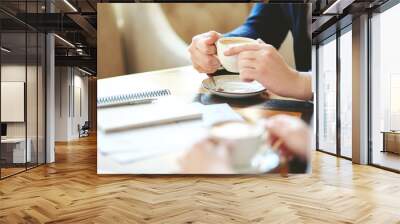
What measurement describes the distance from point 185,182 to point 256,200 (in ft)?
4.97

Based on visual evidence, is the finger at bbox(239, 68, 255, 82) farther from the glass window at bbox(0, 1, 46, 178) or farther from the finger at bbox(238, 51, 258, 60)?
the glass window at bbox(0, 1, 46, 178)

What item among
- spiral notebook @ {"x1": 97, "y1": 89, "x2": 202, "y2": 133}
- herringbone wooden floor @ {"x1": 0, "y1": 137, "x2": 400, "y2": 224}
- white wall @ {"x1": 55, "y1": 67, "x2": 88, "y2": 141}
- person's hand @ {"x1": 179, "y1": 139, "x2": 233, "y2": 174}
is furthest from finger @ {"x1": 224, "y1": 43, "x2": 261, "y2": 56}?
white wall @ {"x1": 55, "y1": 67, "x2": 88, "y2": 141}

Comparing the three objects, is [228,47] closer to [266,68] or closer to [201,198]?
[266,68]

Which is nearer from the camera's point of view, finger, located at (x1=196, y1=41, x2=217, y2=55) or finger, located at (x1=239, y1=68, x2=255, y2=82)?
finger, located at (x1=239, y1=68, x2=255, y2=82)

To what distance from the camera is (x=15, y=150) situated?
22.6 ft

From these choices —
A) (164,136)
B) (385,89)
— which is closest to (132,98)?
(164,136)

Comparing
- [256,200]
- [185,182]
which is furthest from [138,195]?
[256,200]

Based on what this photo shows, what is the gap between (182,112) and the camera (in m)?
6.27

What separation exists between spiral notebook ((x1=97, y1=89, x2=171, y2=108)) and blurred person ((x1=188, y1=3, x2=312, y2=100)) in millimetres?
726

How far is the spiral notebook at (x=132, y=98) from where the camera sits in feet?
20.3

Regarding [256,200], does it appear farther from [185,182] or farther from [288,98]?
[288,98]

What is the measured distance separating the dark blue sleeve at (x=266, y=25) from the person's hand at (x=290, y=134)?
3.85 ft

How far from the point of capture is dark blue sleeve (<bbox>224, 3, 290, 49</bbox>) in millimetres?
6250

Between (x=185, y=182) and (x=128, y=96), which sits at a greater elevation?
(x=128, y=96)
